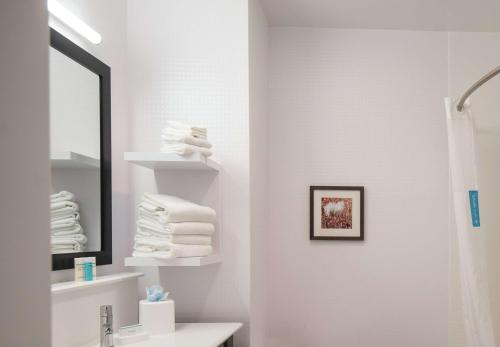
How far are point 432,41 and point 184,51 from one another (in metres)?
1.66

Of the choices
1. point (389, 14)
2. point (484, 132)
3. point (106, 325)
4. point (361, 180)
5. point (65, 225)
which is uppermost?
point (389, 14)

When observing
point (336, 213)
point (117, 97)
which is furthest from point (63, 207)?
point (336, 213)

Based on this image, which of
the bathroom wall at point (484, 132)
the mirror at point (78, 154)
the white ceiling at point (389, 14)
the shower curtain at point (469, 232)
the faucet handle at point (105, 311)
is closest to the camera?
the faucet handle at point (105, 311)

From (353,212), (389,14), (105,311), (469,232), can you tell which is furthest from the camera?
(353,212)

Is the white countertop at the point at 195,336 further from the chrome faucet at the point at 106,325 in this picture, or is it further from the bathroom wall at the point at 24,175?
the bathroom wall at the point at 24,175

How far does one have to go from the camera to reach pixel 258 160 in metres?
3.19

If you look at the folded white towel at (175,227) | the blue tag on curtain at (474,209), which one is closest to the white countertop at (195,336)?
the folded white towel at (175,227)

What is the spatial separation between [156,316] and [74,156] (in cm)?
71

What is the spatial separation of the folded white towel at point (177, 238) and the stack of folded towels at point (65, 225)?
275 millimetres

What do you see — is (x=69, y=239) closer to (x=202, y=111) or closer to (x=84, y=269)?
(x=84, y=269)

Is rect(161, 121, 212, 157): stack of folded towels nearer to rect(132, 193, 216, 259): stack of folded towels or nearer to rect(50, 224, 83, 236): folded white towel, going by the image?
rect(132, 193, 216, 259): stack of folded towels

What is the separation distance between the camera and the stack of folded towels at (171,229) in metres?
2.40

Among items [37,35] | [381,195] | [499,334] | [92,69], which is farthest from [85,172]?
[499,334]

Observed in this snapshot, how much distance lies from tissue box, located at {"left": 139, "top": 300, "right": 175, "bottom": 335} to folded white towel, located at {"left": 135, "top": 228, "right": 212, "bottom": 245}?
0.83ft
